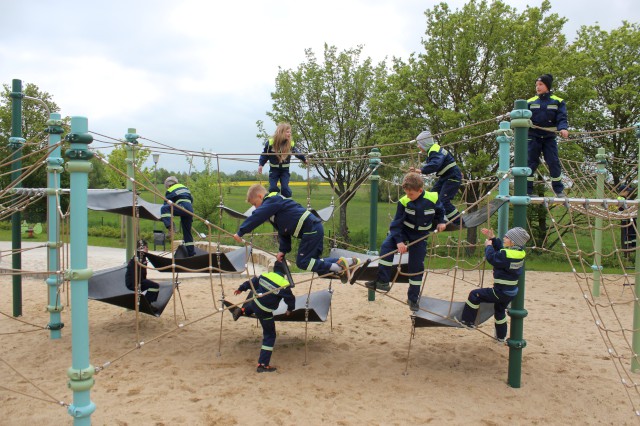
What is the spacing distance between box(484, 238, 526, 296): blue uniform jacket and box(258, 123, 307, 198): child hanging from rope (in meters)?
2.33

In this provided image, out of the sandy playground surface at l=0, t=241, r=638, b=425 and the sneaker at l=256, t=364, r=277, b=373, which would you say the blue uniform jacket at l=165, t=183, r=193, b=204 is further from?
the sneaker at l=256, t=364, r=277, b=373

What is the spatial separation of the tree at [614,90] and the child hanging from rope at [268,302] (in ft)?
38.4

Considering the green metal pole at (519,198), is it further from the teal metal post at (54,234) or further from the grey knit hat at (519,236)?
the teal metal post at (54,234)

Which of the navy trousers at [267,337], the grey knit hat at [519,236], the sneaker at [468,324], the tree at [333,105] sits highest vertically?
the tree at [333,105]

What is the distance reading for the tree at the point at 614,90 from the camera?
535 inches

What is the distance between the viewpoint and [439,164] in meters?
4.94

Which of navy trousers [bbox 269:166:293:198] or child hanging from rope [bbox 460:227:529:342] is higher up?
navy trousers [bbox 269:166:293:198]

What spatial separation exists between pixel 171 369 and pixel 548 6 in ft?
42.2

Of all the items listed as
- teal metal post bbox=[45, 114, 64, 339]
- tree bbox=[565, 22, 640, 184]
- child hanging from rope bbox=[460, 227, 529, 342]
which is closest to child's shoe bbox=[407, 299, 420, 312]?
child hanging from rope bbox=[460, 227, 529, 342]

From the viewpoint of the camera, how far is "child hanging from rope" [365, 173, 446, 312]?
173 inches

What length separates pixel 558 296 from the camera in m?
8.32

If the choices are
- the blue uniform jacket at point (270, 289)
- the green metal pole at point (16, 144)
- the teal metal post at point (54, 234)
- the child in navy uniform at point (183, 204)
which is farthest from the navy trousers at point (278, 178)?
the green metal pole at point (16, 144)

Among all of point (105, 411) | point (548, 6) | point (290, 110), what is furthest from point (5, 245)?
point (548, 6)

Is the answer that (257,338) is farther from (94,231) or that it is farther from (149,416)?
(94,231)
